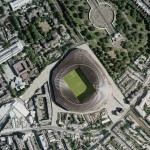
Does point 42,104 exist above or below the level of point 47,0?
below

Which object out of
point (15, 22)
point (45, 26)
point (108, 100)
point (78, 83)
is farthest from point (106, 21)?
point (15, 22)

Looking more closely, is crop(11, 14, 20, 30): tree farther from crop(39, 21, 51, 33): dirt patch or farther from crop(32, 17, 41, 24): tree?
crop(39, 21, 51, 33): dirt patch

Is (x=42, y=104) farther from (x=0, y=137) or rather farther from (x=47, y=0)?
(x=47, y=0)

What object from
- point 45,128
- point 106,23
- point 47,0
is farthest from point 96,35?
point 45,128

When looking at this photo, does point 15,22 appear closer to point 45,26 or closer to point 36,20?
point 36,20

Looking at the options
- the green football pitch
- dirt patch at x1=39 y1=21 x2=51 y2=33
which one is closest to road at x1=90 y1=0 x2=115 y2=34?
dirt patch at x1=39 y1=21 x2=51 y2=33

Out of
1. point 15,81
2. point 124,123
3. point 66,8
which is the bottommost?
point 124,123

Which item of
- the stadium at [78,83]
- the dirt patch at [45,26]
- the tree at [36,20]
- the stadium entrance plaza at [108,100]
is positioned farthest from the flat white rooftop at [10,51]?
the stadium at [78,83]
